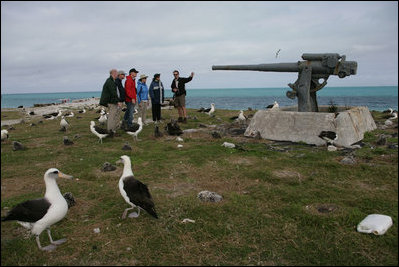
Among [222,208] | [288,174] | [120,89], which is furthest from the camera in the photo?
[120,89]

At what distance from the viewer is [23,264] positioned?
449 cm

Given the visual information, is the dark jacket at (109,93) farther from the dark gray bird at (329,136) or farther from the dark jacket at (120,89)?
the dark gray bird at (329,136)

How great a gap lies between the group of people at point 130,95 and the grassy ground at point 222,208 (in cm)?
323

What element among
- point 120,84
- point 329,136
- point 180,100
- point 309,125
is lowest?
point 329,136

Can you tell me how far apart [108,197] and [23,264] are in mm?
2705

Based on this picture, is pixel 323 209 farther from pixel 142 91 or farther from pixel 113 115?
pixel 142 91

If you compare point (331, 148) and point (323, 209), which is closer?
point (323, 209)

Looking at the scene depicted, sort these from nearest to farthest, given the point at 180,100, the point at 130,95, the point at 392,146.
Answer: the point at 392,146
the point at 130,95
the point at 180,100

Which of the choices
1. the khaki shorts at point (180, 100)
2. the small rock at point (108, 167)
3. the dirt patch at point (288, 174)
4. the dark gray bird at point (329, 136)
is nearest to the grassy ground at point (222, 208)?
the dirt patch at point (288, 174)

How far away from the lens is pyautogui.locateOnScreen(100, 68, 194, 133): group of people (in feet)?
43.9

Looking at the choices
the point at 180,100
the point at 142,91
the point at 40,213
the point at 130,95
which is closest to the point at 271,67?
the point at 180,100

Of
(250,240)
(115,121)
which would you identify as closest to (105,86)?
(115,121)

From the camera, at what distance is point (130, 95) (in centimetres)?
1516

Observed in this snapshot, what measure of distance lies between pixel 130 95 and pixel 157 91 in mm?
2643
